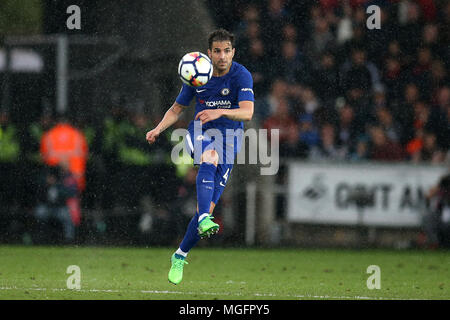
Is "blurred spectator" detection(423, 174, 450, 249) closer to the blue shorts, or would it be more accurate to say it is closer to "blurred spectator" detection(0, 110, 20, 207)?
the blue shorts

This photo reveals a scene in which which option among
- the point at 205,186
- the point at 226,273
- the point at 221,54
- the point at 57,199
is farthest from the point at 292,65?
the point at 205,186

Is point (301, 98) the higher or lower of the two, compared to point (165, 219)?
higher

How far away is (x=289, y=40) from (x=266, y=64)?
593 millimetres

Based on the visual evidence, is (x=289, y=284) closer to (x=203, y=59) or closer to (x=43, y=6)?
(x=203, y=59)

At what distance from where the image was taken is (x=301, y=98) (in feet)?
45.0

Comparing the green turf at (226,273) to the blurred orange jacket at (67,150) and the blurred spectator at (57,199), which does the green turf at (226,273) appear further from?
the blurred orange jacket at (67,150)

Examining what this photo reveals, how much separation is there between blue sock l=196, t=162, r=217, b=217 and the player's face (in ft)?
2.66

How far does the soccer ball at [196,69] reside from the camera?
7641 millimetres

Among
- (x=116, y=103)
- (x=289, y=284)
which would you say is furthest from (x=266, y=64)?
(x=289, y=284)

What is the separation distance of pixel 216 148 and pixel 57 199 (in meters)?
5.02

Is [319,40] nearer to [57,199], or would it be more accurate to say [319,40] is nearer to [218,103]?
[57,199]

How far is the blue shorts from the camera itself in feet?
25.8

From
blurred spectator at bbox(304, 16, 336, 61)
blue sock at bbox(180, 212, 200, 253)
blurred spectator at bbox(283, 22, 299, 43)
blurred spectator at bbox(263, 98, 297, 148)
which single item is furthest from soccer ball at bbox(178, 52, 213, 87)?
blurred spectator at bbox(283, 22, 299, 43)

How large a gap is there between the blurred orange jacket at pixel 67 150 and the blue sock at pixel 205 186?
5276mm
